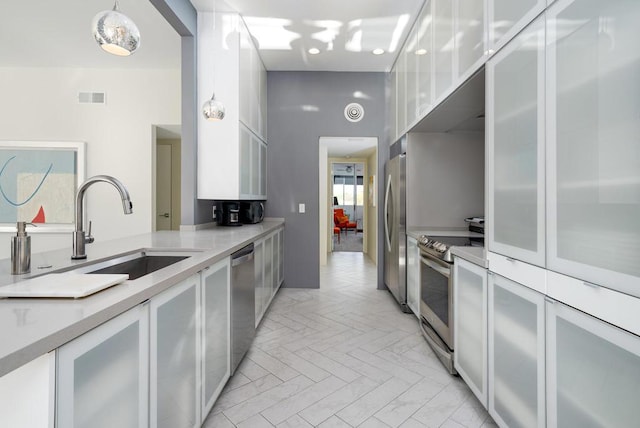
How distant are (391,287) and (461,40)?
9.26 ft

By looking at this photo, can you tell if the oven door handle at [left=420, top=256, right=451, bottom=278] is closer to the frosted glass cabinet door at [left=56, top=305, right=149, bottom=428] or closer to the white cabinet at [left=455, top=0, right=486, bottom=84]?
the white cabinet at [left=455, top=0, right=486, bottom=84]

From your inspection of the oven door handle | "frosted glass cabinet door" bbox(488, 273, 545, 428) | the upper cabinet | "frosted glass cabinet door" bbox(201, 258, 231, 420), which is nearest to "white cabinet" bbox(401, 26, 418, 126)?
the oven door handle

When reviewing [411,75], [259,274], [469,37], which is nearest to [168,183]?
[259,274]

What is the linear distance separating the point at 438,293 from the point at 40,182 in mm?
4983

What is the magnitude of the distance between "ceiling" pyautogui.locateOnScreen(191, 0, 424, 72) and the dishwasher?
225 cm

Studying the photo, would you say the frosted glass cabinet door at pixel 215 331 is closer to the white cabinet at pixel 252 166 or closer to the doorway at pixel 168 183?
the white cabinet at pixel 252 166

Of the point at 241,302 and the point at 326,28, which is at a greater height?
the point at 326,28

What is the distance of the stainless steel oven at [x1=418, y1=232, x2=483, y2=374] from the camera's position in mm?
2252

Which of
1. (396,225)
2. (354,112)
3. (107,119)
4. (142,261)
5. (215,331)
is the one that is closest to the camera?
(215,331)

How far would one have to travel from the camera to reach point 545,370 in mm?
1257

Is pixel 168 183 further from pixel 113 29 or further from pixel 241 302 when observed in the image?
pixel 113 29

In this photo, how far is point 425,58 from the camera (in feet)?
9.17

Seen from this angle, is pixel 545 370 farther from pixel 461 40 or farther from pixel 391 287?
pixel 391 287

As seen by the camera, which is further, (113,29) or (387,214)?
(387,214)
